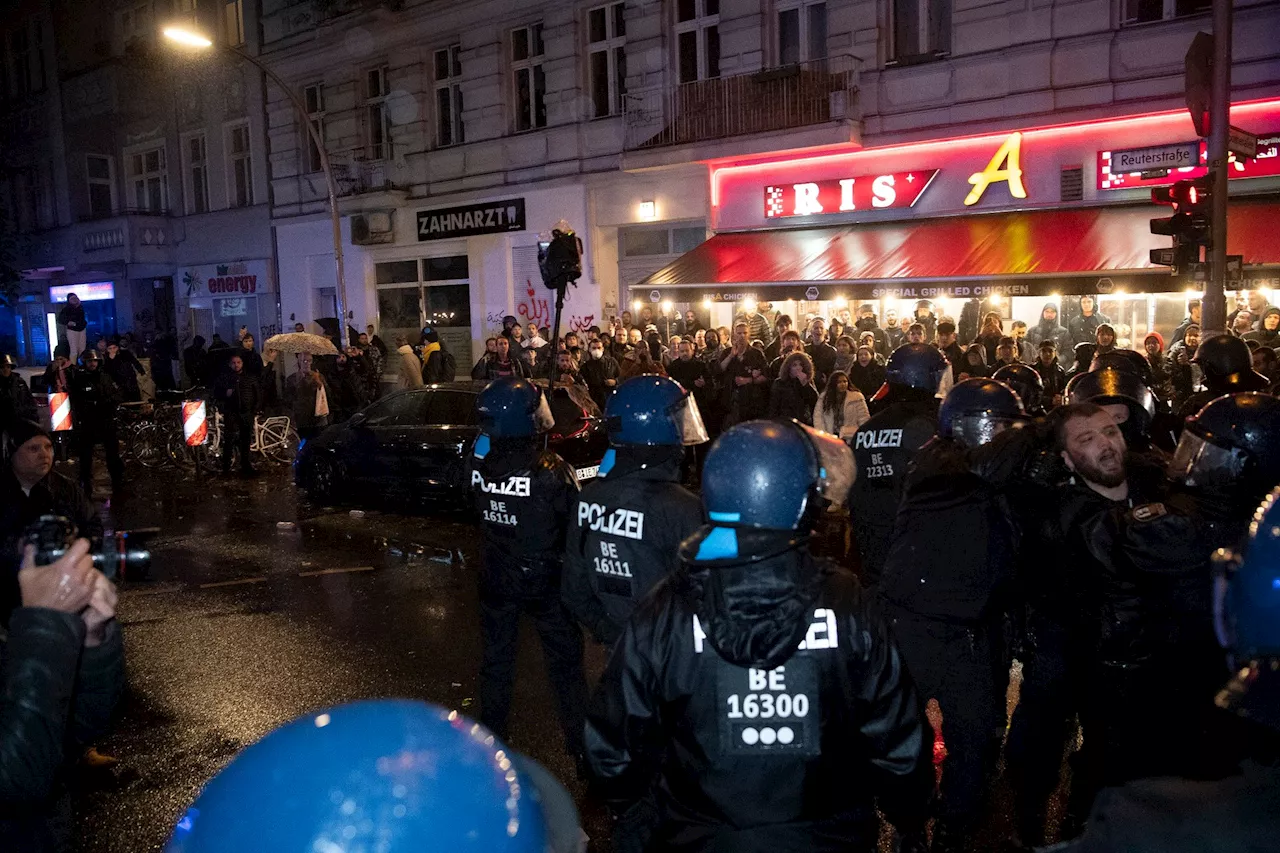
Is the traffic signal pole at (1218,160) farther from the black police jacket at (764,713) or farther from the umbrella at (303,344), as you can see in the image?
the umbrella at (303,344)

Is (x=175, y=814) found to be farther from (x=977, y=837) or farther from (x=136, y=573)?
(x=977, y=837)

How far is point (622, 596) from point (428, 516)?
7.81 metres

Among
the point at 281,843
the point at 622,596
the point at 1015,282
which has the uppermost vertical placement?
the point at 1015,282

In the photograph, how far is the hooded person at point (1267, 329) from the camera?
12.4m

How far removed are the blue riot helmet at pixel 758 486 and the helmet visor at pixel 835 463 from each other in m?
0.19

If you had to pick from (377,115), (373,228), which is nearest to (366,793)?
(373,228)

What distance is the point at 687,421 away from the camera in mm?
4133

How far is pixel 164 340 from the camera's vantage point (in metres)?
27.3

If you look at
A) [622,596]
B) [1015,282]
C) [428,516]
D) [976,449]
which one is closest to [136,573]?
[622,596]

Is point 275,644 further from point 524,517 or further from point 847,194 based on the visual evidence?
point 847,194

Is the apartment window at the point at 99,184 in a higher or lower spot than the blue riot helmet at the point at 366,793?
higher

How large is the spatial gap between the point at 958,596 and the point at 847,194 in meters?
14.2

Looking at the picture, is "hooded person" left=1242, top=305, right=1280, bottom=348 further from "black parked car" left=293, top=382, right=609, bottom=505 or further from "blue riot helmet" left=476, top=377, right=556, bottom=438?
"blue riot helmet" left=476, top=377, right=556, bottom=438

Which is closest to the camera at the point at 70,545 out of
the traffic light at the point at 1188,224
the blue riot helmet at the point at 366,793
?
the blue riot helmet at the point at 366,793
